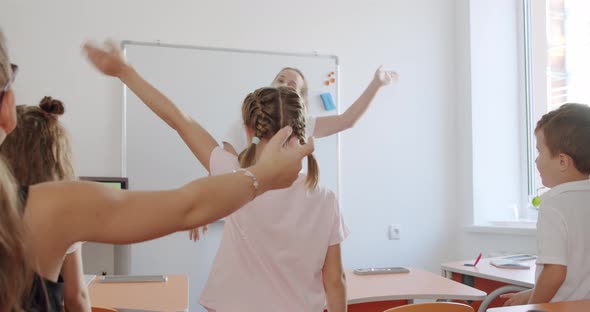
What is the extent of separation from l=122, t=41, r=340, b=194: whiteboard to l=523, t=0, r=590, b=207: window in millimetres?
1829

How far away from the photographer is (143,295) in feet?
6.98

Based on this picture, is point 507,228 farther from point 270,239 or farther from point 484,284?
point 270,239

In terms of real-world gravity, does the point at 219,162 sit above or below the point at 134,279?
above

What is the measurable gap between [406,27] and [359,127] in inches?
37.3

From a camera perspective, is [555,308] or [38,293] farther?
[555,308]

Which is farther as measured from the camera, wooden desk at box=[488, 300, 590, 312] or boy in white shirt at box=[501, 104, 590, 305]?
boy in white shirt at box=[501, 104, 590, 305]

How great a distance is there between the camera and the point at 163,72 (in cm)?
375

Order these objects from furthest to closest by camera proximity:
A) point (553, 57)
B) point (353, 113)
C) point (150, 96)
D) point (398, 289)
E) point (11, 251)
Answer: point (553, 57) < point (353, 113) < point (398, 289) < point (150, 96) < point (11, 251)

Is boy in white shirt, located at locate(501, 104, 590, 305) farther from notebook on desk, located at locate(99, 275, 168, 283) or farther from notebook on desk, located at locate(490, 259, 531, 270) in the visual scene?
notebook on desk, located at locate(99, 275, 168, 283)

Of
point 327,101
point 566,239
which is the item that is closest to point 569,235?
point 566,239

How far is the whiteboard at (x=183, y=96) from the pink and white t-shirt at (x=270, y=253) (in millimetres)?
2242

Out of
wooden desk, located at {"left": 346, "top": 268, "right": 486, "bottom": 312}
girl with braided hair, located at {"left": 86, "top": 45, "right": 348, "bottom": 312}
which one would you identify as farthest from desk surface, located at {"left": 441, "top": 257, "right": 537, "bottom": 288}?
girl with braided hair, located at {"left": 86, "top": 45, "right": 348, "bottom": 312}

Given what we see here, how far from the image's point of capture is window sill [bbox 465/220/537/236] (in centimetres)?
382

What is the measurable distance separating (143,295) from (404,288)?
1.05 metres
